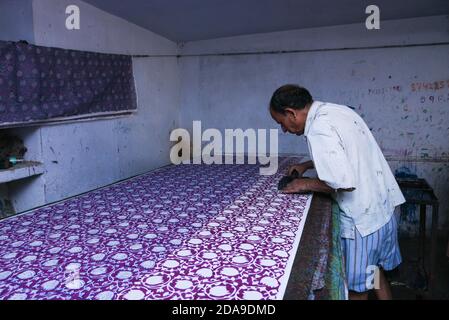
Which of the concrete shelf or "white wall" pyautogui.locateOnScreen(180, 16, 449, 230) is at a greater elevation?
"white wall" pyautogui.locateOnScreen(180, 16, 449, 230)

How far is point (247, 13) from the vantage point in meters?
3.99

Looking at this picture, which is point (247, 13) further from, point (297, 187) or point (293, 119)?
point (297, 187)

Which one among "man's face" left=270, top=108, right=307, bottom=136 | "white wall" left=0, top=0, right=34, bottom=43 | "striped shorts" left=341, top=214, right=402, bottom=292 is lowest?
"striped shorts" left=341, top=214, right=402, bottom=292

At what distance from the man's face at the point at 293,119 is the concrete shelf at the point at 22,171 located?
2.09 metres

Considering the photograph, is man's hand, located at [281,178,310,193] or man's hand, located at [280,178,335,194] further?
man's hand, located at [281,178,310,193]

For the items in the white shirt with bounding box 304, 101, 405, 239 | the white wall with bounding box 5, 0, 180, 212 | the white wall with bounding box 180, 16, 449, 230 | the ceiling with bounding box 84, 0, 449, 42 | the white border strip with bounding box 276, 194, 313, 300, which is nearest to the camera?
the white border strip with bounding box 276, 194, 313, 300

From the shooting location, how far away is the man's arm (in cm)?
212

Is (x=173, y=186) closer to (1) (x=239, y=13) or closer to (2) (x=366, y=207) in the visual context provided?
(2) (x=366, y=207)

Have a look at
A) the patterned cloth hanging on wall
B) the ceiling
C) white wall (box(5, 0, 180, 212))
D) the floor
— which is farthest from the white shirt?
white wall (box(5, 0, 180, 212))

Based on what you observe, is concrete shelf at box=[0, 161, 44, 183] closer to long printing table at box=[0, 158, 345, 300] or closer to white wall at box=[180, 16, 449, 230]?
long printing table at box=[0, 158, 345, 300]

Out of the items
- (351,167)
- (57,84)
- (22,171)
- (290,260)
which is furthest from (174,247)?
(57,84)

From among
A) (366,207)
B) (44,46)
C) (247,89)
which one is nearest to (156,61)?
(247,89)

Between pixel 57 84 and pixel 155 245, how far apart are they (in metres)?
2.28
